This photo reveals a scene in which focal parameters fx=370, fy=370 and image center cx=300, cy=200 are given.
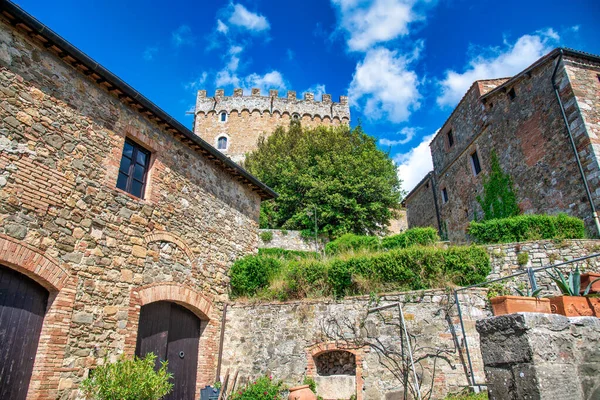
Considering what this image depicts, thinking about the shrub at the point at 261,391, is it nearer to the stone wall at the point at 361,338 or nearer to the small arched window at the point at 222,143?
the stone wall at the point at 361,338

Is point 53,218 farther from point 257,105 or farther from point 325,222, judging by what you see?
point 257,105

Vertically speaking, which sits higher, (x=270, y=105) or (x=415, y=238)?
(x=270, y=105)

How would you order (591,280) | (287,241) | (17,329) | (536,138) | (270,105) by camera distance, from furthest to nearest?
(270,105) → (287,241) → (536,138) → (17,329) → (591,280)

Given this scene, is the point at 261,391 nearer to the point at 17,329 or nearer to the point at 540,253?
the point at 17,329

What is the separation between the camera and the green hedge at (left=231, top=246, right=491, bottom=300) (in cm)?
933

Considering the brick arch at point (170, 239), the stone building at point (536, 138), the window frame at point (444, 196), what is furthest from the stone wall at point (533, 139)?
the brick arch at point (170, 239)

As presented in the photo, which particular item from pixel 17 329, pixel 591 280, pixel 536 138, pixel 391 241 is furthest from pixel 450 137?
pixel 17 329

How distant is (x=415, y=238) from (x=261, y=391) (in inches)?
289

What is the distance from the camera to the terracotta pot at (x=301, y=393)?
8141 millimetres

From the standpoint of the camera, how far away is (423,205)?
73.4ft

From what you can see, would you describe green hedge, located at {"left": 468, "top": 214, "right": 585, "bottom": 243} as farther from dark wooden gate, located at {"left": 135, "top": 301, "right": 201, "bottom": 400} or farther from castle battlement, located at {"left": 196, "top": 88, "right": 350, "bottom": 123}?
castle battlement, located at {"left": 196, "top": 88, "right": 350, "bottom": 123}

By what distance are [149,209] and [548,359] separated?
782 cm

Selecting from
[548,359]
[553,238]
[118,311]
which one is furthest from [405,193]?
[548,359]

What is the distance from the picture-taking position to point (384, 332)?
8.64 metres
